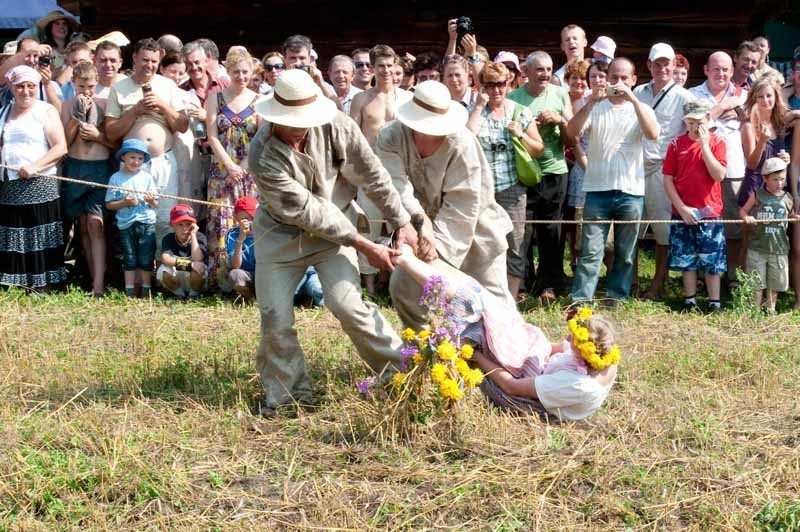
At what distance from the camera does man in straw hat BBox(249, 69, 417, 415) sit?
6.04 metres

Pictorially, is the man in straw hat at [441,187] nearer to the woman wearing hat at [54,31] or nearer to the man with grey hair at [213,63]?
the man with grey hair at [213,63]

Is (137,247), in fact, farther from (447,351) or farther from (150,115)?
(447,351)

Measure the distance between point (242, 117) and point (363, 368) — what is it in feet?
10.2

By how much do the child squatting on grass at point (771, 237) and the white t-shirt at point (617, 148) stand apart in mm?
933

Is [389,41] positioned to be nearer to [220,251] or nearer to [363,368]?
[220,251]

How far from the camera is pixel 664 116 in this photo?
9.22 metres

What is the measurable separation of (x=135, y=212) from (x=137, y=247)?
28 cm

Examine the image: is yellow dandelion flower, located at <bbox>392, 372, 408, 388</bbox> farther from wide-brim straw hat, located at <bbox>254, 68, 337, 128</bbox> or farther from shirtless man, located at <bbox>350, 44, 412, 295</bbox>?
shirtless man, located at <bbox>350, 44, 412, 295</bbox>

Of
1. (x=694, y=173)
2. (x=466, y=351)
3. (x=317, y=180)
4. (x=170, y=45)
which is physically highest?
(x=170, y=45)

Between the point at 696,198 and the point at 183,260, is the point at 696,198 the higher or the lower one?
the higher one

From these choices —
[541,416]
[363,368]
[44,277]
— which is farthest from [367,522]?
[44,277]

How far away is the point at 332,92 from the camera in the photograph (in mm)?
9352

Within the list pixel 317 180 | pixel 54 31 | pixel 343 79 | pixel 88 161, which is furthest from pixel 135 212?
pixel 317 180

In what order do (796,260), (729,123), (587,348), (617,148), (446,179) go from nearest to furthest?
(587,348) < (446,179) < (617,148) < (796,260) < (729,123)
